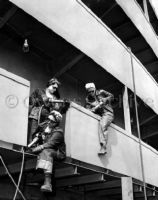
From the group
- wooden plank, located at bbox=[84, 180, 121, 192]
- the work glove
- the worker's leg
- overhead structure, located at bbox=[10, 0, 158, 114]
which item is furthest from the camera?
wooden plank, located at bbox=[84, 180, 121, 192]

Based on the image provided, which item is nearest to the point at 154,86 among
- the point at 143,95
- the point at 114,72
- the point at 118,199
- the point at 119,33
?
the point at 143,95

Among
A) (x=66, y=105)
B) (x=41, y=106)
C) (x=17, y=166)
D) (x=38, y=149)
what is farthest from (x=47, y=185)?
(x=66, y=105)

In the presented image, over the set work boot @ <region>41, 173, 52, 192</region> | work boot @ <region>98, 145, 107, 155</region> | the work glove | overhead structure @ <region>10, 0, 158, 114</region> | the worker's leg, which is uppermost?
overhead structure @ <region>10, 0, 158, 114</region>

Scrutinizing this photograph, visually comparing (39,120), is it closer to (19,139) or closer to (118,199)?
(19,139)

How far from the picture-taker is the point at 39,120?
263 inches

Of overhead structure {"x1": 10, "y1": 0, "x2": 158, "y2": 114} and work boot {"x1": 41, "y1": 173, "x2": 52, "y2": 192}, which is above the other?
overhead structure {"x1": 10, "y1": 0, "x2": 158, "y2": 114}

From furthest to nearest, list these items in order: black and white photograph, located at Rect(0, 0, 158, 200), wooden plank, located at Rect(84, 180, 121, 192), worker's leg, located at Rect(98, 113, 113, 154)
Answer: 1. wooden plank, located at Rect(84, 180, 121, 192)
2. worker's leg, located at Rect(98, 113, 113, 154)
3. black and white photograph, located at Rect(0, 0, 158, 200)

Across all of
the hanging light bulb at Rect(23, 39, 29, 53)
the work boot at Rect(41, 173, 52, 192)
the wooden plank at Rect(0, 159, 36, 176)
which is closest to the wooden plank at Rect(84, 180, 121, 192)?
the wooden plank at Rect(0, 159, 36, 176)

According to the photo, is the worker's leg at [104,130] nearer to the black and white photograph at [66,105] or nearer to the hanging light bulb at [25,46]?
the black and white photograph at [66,105]

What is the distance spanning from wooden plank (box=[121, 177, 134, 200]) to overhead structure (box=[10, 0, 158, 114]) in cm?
308

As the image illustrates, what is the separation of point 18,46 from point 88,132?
9.07 ft

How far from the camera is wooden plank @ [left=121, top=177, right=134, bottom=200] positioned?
795 centimetres

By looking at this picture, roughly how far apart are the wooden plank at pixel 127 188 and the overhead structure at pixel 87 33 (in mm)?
3078

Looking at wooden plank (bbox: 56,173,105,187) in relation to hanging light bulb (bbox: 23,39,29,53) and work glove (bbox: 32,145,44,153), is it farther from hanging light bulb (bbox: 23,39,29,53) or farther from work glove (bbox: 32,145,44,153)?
hanging light bulb (bbox: 23,39,29,53)
